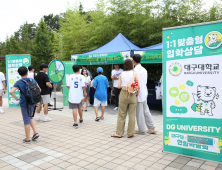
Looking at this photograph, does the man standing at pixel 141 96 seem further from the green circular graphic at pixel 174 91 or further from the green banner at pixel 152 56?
the green banner at pixel 152 56

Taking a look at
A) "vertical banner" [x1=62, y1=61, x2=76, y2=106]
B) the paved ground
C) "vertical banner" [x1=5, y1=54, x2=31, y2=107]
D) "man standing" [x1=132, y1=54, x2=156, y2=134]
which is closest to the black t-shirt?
the paved ground

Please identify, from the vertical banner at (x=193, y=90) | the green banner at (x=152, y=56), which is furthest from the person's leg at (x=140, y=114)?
the green banner at (x=152, y=56)

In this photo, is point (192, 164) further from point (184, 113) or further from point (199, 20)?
point (199, 20)

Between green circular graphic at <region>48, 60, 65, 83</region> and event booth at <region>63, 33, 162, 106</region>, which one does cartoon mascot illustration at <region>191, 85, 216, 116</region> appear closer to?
event booth at <region>63, 33, 162, 106</region>

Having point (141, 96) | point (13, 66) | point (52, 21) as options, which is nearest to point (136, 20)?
point (13, 66)

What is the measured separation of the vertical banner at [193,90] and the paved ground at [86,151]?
0.92ft

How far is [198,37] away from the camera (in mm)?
3072

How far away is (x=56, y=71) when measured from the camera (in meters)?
7.49

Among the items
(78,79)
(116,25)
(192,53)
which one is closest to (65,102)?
(78,79)

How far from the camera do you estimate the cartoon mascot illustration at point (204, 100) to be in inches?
120

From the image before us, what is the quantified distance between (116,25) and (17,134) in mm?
7981

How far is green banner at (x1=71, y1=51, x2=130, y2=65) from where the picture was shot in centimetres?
711

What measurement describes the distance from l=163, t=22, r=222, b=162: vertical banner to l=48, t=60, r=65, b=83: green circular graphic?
→ 4.84 m

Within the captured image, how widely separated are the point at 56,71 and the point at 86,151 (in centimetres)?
432
